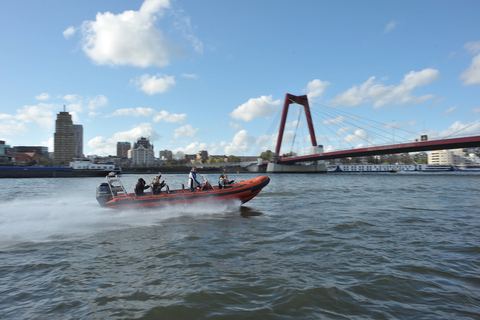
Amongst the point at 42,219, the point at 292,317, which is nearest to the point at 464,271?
the point at 292,317

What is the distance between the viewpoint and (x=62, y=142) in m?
153

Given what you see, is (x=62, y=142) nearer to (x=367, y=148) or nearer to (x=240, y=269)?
(x=367, y=148)

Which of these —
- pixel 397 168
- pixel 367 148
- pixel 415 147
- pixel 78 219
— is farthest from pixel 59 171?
pixel 397 168

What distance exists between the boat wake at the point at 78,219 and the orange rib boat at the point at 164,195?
0.22 m

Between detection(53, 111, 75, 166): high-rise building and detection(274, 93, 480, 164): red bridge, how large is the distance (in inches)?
5182

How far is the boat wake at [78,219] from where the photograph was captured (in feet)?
26.1

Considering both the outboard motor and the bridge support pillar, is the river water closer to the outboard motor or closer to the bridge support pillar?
the outboard motor

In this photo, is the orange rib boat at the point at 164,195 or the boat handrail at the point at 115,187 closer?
the orange rib boat at the point at 164,195

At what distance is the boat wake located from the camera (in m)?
7.96

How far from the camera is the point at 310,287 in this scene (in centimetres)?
442

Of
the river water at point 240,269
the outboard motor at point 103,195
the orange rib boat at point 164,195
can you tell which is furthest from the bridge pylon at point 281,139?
the river water at point 240,269

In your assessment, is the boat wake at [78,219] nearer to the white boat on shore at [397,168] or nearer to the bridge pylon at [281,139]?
the bridge pylon at [281,139]

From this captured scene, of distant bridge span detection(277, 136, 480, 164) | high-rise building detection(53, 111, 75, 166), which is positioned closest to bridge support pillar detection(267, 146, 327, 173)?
distant bridge span detection(277, 136, 480, 164)

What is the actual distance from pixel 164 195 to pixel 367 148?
4904cm
